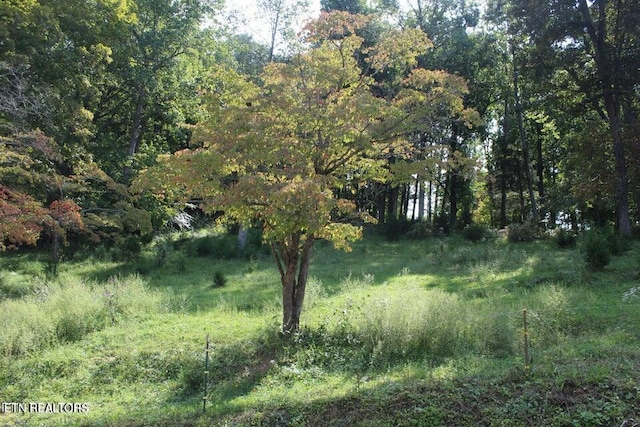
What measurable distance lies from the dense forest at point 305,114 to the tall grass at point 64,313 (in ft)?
8.32

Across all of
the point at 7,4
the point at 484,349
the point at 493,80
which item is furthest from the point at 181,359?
the point at 493,80

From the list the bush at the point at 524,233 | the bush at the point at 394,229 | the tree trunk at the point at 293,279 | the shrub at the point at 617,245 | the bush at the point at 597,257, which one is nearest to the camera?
the tree trunk at the point at 293,279

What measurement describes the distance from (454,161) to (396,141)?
1.11 meters

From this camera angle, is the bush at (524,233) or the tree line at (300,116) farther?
the bush at (524,233)

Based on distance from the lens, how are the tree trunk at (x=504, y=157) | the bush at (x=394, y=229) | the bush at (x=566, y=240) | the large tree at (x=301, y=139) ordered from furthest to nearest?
the tree trunk at (x=504, y=157)
the bush at (x=394, y=229)
the bush at (x=566, y=240)
the large tree at (x=301, y=139)

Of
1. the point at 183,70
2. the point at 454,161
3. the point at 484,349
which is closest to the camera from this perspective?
the point at 484,349

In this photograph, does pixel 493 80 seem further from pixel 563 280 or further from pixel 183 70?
pixel 563 280

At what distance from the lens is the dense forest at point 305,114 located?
25.3 ft

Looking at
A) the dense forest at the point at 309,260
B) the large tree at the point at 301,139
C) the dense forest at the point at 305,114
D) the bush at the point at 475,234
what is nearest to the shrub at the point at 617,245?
the dense forest at the point at 309,260

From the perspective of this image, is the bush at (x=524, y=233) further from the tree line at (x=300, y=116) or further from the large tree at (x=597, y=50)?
the large tree at (x=597, y=50)

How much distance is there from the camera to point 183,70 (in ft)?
77.8

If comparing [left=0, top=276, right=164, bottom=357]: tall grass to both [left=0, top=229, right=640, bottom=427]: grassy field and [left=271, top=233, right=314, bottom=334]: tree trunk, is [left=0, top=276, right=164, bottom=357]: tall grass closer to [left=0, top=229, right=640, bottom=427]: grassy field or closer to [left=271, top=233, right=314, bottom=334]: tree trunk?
[left=0, top=229, right=640, bottom=427]: grassy field

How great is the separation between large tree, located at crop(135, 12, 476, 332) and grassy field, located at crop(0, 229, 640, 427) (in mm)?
1491

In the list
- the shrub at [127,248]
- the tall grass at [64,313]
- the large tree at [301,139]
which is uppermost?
the large tree at [301,139]
